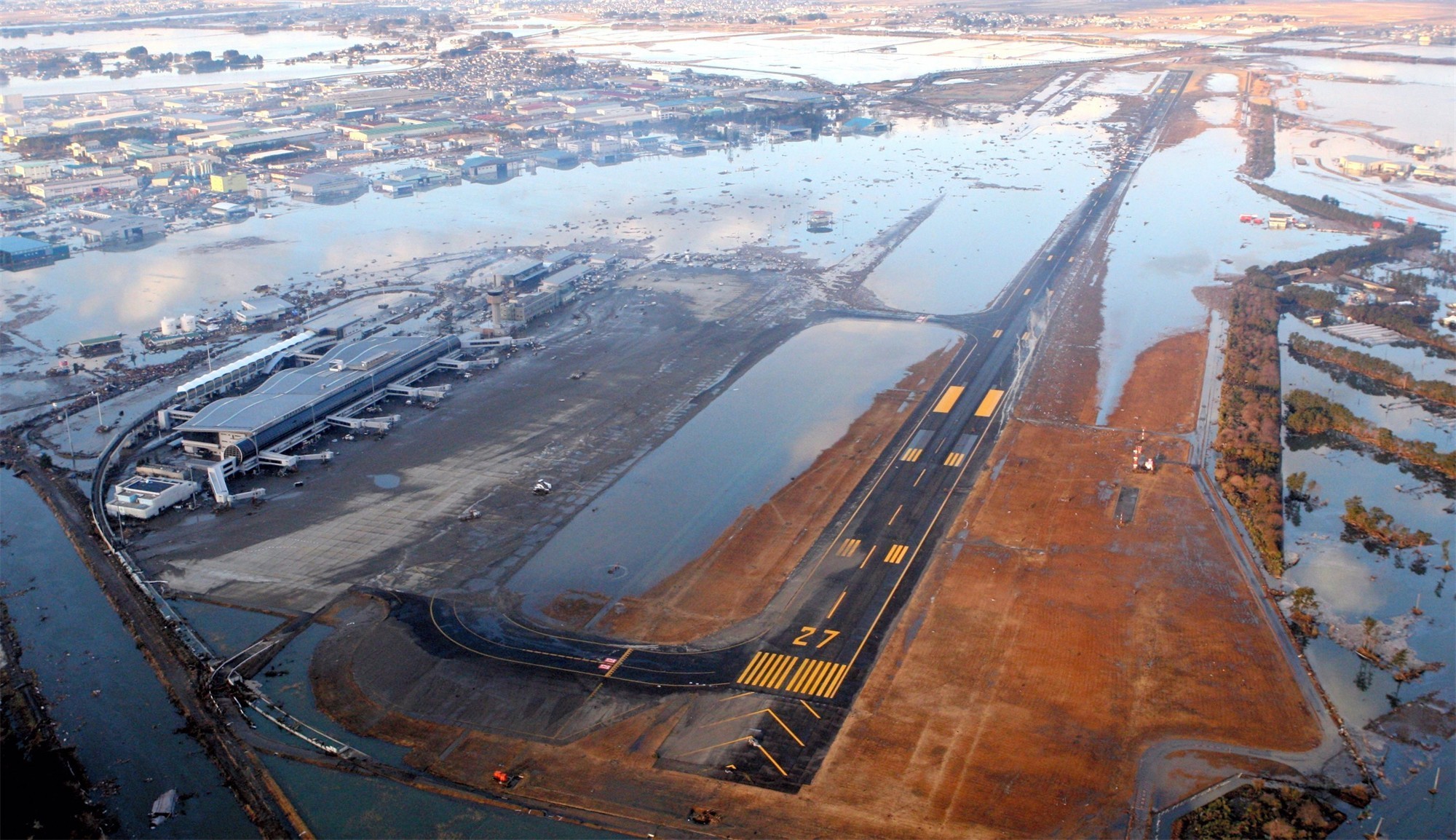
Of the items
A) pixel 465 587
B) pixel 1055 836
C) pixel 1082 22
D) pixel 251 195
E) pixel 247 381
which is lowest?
pixel 1055 836

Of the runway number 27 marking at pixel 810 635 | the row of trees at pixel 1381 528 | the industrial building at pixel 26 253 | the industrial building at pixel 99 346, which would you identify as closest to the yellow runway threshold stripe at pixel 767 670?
the runway number 27 marking at pixel 810 635

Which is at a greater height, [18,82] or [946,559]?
[18,82]

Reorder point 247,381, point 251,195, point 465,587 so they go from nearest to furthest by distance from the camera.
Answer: point 465,587 → point 247,381 → point 251,195

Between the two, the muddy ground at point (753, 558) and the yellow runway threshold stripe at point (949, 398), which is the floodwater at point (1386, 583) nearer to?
the yellow runway threshold stripe at point (949, 398)

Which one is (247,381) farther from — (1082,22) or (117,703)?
(1082,22)

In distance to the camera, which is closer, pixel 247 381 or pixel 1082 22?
pixel 247 381

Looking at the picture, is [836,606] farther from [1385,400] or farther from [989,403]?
[1385,400]

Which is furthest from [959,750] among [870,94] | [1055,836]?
[870,94]
